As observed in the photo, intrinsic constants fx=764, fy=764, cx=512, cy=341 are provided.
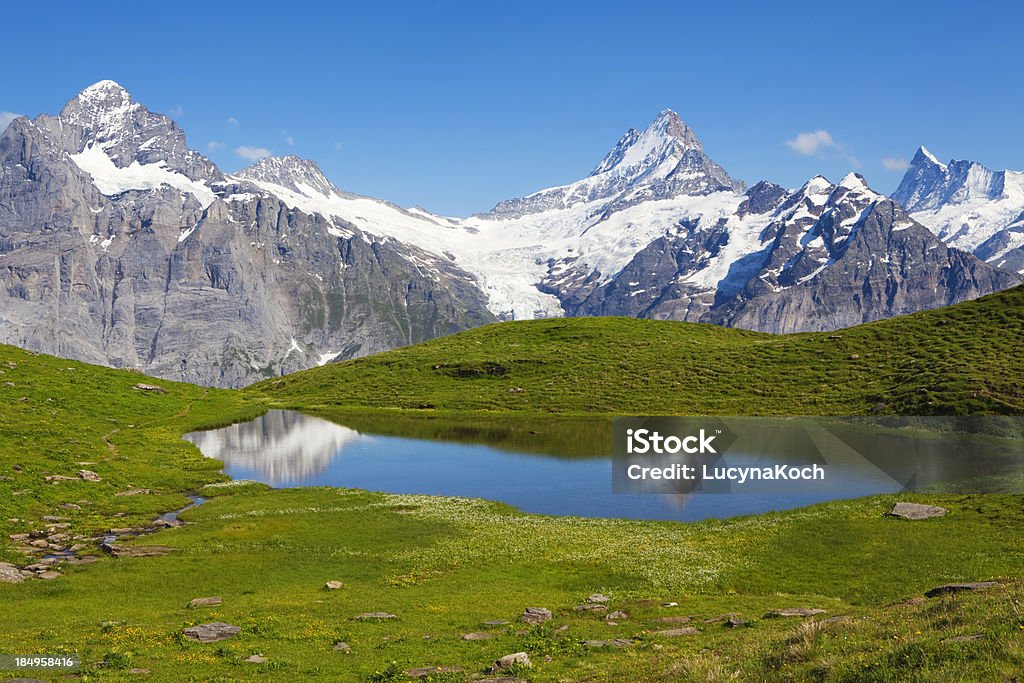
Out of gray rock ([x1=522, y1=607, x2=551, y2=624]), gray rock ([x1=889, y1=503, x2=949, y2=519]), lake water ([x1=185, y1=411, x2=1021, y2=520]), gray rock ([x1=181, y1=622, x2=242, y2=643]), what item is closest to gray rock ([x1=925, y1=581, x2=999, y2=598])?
gray rock ([x1=522, y1=607, x2=551, y2=624])

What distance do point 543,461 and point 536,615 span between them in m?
50.8

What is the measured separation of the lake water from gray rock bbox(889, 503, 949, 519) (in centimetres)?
945

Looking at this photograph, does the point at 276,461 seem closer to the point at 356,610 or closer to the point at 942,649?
the point at 356,610

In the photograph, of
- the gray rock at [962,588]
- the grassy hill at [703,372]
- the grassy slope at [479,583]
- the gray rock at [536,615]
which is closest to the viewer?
the grassy slope at [479,583]

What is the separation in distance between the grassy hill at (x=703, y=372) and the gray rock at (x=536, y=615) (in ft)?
262

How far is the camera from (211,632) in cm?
2842

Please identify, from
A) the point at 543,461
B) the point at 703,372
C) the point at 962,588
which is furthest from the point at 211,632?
the point at 703,372

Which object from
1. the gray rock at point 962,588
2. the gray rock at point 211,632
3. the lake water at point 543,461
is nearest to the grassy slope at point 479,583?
the gray rock at point 211,632

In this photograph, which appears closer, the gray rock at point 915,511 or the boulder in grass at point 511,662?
the boulder in grass at point 511,662

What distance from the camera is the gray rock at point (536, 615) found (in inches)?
1206

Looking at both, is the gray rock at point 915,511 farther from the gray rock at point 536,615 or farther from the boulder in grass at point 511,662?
the boulder in grass at point 511,662

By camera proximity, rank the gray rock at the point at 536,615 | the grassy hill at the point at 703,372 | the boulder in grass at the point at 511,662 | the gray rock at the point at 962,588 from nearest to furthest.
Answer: the boulder in grass at the point at 511,662 < the gray rock at the point at 962,588 < the gray rock at the point at 536,615 < the grassy hill at the point at 703,372

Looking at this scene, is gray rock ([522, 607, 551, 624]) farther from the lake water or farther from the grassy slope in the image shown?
the lake water

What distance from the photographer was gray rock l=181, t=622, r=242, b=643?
27844 mm
